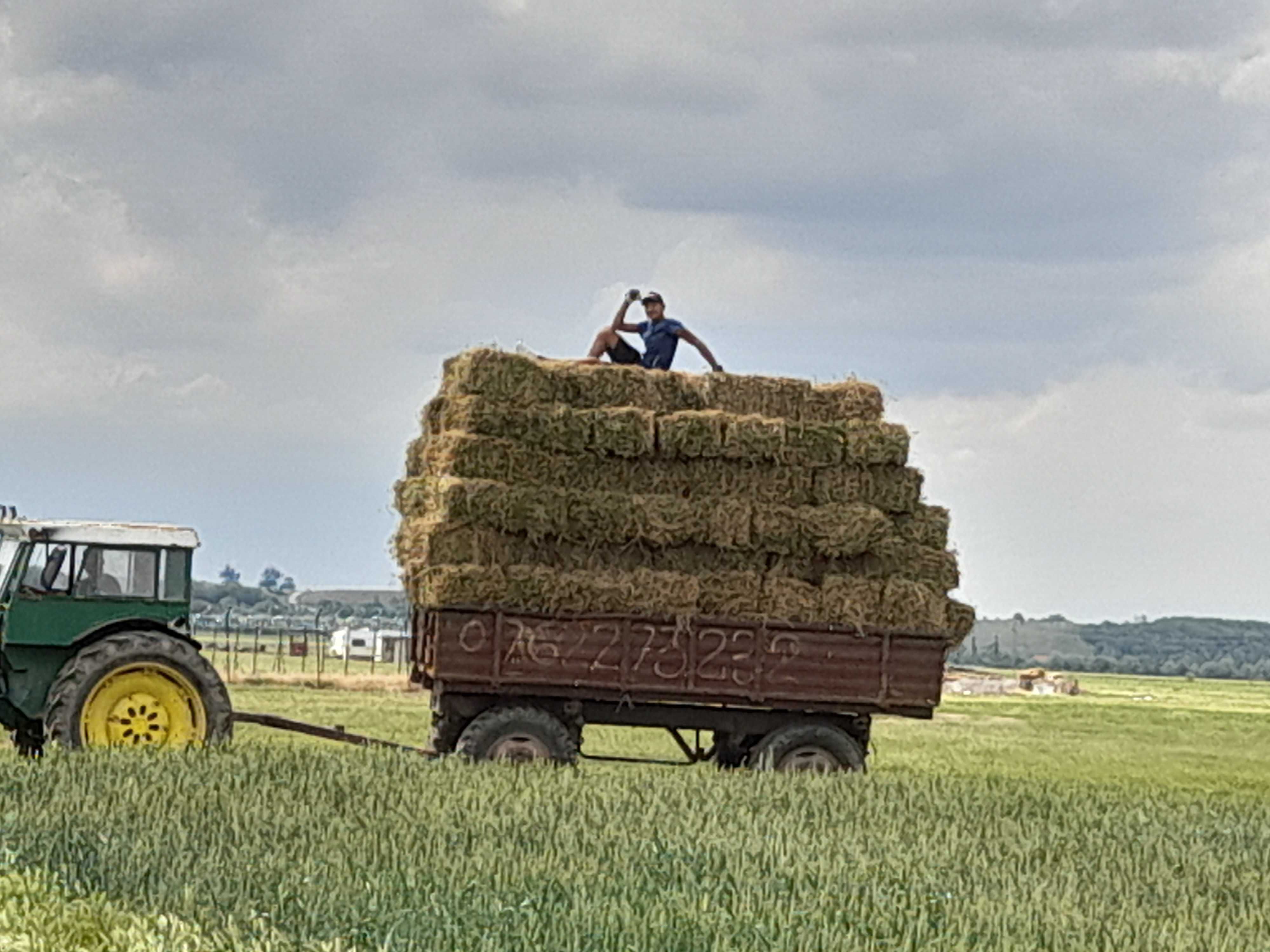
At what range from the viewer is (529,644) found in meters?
17.8

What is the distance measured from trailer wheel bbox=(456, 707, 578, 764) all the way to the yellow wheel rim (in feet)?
7.90

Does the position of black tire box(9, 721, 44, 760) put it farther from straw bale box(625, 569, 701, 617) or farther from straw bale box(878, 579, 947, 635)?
straw bale box(878, 579, 947, 635)

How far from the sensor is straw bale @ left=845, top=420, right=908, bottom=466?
1886cm

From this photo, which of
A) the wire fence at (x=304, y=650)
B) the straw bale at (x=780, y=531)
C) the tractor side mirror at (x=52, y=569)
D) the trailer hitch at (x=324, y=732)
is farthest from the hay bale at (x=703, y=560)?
the tractor side mirror at (x=52, y=569)

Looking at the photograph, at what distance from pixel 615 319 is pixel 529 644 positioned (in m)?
3.82

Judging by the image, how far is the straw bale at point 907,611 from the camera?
18547 mm

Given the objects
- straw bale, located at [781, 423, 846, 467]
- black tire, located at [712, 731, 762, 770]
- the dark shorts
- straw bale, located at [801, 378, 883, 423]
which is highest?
the dark shorts

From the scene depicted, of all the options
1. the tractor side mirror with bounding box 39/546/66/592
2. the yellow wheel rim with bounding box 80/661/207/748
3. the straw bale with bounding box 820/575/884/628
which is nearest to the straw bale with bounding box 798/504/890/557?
the straw bale with bounding box 820/575/884/628

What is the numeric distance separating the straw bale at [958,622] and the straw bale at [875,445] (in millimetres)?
1456

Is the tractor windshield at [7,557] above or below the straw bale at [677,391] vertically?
below

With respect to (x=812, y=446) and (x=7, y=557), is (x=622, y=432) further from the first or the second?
(x=7, y=557)

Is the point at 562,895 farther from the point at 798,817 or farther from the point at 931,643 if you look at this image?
the point at 931,643

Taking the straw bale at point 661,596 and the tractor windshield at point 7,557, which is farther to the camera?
the straw bale at point 661,596

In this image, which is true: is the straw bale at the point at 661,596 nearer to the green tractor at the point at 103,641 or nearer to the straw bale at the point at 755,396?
the straw bale at the point at 755,396
